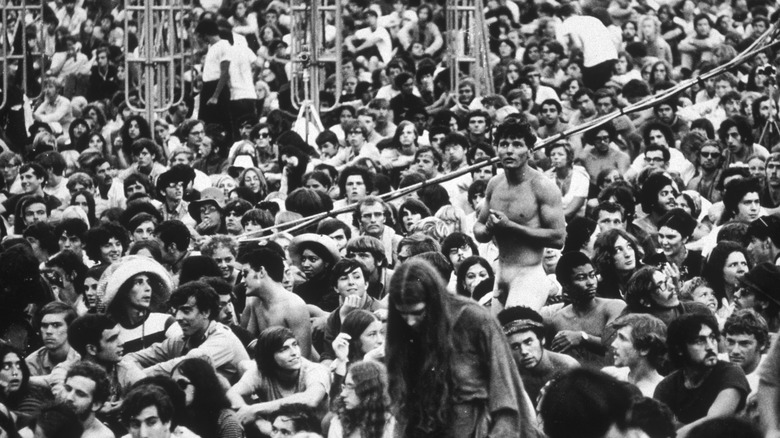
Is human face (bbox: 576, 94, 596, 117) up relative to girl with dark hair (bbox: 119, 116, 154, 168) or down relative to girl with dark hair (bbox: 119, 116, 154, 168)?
up

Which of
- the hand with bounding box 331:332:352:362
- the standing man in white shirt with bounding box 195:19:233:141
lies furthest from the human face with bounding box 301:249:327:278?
the standing man in white shirt with bounding box 195:19:233:141

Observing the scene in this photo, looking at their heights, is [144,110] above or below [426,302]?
below

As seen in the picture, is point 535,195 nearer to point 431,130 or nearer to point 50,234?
point 50,234

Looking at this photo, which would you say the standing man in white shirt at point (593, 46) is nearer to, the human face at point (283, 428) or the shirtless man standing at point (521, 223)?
the shirtless man standing at point (521, 223)

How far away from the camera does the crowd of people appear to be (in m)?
8.05

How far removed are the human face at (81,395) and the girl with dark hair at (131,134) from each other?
1070cm

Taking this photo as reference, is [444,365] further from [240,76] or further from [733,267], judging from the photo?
[240,76]

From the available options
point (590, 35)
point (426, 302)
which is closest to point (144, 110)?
point (590, 35)

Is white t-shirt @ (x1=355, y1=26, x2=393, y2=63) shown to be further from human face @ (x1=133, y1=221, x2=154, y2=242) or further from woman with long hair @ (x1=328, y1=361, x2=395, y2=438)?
woman with long hair @ (x1=328, y1=361, x2=395, y2=438)

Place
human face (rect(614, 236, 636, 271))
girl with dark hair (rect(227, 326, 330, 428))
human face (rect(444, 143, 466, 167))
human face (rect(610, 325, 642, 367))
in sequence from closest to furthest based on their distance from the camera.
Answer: human face (rect(610, 325, 642, 367)) < girl with dark hair (rect(227, 326, 330, 428)) < human face (rect(614, 236, 636, 271)) < human face (rect(444, 143, 466, 167))

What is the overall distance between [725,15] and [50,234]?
12.8 meters

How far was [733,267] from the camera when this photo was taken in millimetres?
11109

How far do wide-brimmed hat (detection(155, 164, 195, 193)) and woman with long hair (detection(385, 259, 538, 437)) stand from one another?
31.5ft

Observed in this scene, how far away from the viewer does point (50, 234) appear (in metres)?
14.9
